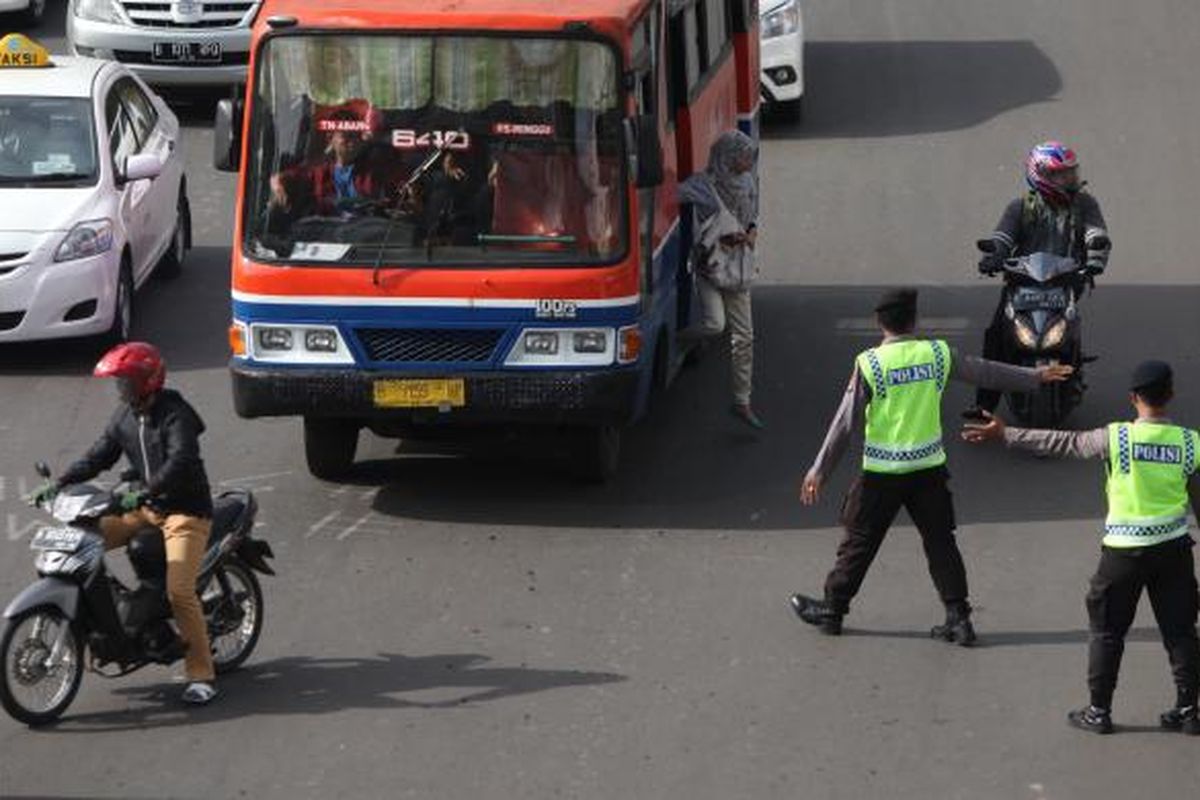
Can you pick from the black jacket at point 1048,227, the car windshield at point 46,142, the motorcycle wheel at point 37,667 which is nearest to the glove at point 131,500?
the motorcycle wheel at point 37,667

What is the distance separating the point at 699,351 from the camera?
60.2 ft

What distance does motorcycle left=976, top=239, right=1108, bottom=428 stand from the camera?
16.3 m

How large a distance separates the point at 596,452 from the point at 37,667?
14.2ft

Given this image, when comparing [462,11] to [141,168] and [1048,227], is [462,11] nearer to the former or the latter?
[1048,227]

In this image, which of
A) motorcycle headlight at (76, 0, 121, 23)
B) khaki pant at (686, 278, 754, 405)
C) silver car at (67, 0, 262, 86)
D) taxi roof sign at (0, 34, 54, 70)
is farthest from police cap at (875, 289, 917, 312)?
motorcycle headlight at (76, 0, 121, 23)

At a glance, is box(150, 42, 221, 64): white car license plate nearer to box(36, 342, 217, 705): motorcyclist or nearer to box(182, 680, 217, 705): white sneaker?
box(36, 342, 217, 705): motorcyclist

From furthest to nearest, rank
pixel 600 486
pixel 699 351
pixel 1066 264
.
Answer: pixel 699 351 < pixel 1066 264 < pixel 600 486

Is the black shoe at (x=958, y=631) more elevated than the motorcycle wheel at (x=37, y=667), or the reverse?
the motorcycle wheel at (x=37, y=667)

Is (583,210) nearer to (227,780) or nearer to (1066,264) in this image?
(1066,264)

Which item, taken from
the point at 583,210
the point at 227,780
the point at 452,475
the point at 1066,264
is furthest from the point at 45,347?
the point at 227,780

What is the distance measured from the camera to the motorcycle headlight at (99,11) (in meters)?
24.8

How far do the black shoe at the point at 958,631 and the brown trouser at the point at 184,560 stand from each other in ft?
10.7

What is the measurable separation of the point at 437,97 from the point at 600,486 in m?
2.30

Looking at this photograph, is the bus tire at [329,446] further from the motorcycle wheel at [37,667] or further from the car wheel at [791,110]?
the car wheel at [791,110]
